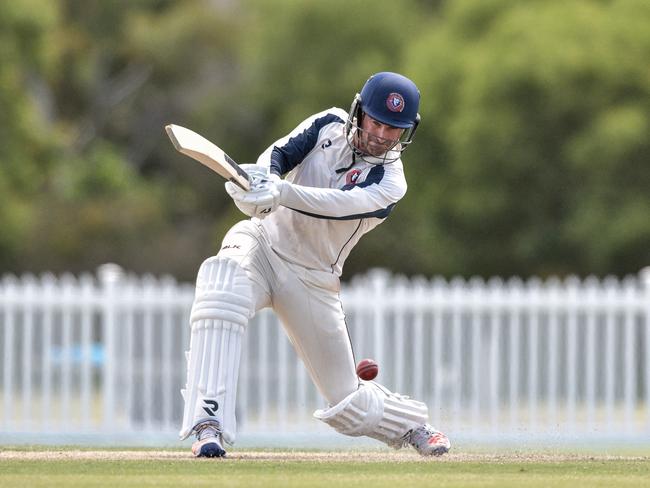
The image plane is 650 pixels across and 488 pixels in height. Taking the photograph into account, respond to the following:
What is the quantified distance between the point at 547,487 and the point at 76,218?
29.5 meters

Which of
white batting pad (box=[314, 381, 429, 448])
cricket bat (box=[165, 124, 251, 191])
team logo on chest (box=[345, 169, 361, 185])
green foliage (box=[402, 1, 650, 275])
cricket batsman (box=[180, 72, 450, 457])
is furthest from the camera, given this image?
green foliage (box=[402, 1, 650, 275])

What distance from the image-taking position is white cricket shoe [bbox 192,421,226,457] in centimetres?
684

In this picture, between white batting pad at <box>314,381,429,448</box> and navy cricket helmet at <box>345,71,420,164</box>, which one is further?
white batting pad at <box>314,381,429,448</box>

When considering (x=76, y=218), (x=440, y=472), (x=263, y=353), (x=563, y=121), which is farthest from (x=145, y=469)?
(x=76, y=218)

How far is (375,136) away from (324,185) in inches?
13.3

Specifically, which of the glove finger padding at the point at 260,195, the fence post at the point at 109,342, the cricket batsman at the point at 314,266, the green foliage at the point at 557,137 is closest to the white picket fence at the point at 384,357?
the fence post at the point at 109,342

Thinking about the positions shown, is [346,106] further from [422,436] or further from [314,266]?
[314,266]

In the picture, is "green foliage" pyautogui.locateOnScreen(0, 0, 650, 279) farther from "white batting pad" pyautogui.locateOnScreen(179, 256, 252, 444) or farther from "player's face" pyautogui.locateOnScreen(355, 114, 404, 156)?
"white batting pad" pyautogui.locateOnScreen(179, 256, 252, 444)

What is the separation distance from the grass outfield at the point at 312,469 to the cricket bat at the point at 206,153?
1.16 meters

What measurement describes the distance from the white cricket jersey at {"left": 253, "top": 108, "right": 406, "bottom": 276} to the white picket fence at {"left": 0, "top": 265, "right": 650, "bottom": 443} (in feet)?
19.8

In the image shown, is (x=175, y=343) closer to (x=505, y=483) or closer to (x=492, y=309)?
(x=492, y=309)

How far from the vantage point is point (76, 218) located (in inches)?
1363

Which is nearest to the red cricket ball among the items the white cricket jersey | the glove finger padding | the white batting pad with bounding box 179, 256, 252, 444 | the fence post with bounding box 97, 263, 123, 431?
the white cricket jersey

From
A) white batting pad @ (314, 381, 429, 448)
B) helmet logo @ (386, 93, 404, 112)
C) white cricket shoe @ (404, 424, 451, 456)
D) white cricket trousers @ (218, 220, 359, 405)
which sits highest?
helmet logo @ (386, 93, 404, 112)
